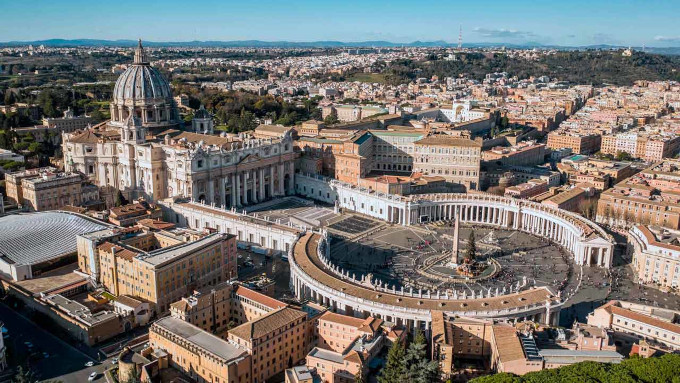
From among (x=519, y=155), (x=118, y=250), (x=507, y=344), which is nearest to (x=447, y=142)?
(x=519, y=155)

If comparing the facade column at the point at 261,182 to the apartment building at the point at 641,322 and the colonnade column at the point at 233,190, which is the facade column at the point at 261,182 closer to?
the colonnade column at the point at 233,190

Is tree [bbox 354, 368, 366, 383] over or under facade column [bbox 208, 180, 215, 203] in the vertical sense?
under

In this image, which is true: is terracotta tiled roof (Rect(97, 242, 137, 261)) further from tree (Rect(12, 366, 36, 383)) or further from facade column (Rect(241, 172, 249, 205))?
facade column (Rect(241, 172, 249, 205))

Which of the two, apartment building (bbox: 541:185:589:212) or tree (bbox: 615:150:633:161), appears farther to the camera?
tree (bbox: 615:150:633:161)

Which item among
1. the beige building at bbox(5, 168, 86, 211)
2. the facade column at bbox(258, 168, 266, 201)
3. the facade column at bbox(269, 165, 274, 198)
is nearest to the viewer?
the beige building at bbox(5, 168, 86, 211)

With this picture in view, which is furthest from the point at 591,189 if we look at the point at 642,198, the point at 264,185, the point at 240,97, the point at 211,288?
the point at 240,97

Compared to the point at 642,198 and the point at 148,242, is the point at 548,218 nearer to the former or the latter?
the point at 642,198

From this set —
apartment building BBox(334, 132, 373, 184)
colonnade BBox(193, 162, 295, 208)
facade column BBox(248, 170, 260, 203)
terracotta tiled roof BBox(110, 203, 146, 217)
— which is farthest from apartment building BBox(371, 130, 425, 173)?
terracotta tiled roof BBox(110, 203, 146, 217)

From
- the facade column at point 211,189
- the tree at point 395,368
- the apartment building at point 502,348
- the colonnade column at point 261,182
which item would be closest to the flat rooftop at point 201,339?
the tree at point 395,368
